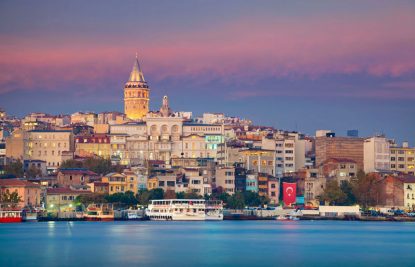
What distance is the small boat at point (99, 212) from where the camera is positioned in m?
96.4

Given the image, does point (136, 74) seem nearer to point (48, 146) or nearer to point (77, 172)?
point (48, 146)

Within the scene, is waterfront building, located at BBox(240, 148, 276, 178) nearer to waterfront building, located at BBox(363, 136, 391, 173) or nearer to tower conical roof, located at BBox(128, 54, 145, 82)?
waterfront building, located at BBox(363, 136, 391, 173)

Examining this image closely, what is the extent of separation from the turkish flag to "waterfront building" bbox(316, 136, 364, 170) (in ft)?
36.3

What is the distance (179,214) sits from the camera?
98.0 meters

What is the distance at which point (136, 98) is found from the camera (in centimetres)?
15050

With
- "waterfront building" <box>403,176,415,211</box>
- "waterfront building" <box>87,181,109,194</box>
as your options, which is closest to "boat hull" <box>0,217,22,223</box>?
"waterfront building" <box>87,181,109,194</box>

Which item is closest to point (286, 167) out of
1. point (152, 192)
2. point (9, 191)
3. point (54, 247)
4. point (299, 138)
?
point (299, 138)

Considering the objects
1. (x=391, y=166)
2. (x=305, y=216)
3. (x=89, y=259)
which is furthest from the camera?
(x=391, y=166)

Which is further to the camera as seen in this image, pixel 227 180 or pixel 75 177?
pixel 75 177

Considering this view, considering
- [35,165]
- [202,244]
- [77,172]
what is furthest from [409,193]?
[202,244]

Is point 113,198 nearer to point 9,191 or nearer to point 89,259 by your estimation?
point 9,191

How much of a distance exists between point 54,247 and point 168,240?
26.3ft

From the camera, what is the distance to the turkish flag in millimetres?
105062

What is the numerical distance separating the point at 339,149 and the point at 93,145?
Result: 74.2 ft
